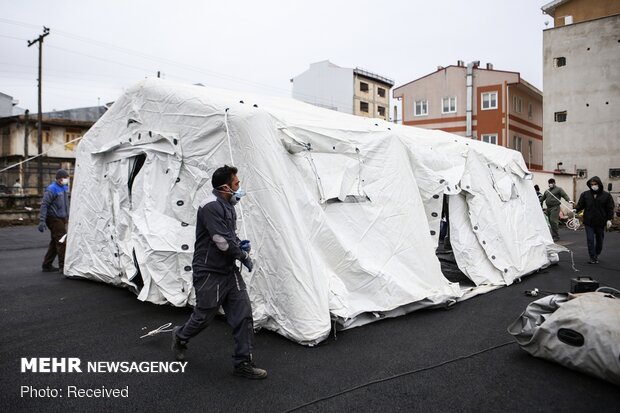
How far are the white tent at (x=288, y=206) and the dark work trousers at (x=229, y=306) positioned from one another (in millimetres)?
845

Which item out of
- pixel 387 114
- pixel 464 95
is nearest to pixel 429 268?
pixel 464 95

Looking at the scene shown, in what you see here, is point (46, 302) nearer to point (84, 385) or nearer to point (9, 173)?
point (84, 385)

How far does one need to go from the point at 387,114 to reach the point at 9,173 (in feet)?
135

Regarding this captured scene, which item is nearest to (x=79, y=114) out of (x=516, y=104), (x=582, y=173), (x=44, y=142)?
(x=44, y=142)

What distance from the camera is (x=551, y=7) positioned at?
29141 millimetres

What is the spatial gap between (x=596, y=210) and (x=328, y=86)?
3841 cm

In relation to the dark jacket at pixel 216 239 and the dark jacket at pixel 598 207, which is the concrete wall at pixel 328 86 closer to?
the dark jacket at pixel 598 207

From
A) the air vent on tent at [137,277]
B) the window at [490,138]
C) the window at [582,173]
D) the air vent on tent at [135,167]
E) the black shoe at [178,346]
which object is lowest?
the black shoe at [178,346]

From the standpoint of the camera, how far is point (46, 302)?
6.02 m

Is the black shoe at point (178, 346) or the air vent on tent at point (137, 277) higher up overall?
the air vent on tent at point (137, 277)

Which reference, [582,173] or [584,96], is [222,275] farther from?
[584,96]

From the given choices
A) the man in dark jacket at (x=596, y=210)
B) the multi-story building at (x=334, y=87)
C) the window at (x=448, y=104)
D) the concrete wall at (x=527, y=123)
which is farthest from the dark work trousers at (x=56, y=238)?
the multi-story building at (x=334, y=87)

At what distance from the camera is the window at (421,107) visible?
104ft

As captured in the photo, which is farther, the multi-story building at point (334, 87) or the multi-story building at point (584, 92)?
the multi-story building at point (334, 87)
